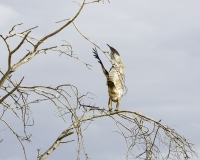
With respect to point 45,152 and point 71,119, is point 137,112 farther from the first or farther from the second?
point 45,152

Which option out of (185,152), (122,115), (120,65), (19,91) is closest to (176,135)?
(185,152)

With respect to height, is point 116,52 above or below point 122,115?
above

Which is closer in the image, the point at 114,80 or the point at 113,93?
Result: the point at 114,80

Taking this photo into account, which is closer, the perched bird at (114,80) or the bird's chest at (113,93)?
the perched bird at (114,80)

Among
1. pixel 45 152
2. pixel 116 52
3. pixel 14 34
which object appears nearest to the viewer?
pixel 14 34

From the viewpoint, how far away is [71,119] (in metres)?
6.58

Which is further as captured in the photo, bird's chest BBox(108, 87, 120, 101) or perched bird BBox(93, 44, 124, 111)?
bird's chest BBox(108, 87, 120, 101)

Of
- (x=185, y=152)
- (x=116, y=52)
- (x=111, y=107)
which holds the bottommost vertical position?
(x=185, y=152)

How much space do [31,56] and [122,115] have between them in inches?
83.8

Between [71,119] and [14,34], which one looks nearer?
[14,34]

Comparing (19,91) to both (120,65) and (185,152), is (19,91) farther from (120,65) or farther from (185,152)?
(185,152)

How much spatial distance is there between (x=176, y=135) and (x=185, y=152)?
337 millimetres

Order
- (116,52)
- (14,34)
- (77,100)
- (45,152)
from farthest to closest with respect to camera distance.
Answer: (116,52), (45,152), (77,100), (14,34)

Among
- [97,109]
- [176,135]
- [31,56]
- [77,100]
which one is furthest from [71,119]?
[176,135]
